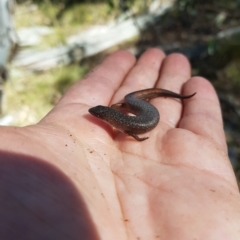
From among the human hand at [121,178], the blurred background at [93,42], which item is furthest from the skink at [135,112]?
the blurred background at [93,42]

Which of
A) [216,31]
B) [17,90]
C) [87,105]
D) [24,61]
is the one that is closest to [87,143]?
[87,105]

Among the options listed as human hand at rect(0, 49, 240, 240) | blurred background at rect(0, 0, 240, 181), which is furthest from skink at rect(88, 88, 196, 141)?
blurred background at rect(0, 0, 240, 181)

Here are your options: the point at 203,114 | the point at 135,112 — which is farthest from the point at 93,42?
the point at 203,114

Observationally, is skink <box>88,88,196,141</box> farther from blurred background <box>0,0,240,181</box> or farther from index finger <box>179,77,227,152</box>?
blurred background <box>0,0,240,181</box>

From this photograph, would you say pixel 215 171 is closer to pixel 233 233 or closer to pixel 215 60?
pixel 233 233

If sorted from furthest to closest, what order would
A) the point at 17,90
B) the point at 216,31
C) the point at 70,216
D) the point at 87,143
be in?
the point at 216,31 < the point at 17,90 < the point at 87,143 < the point at 70,216

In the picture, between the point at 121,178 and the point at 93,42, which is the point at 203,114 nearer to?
the point at 121,178
